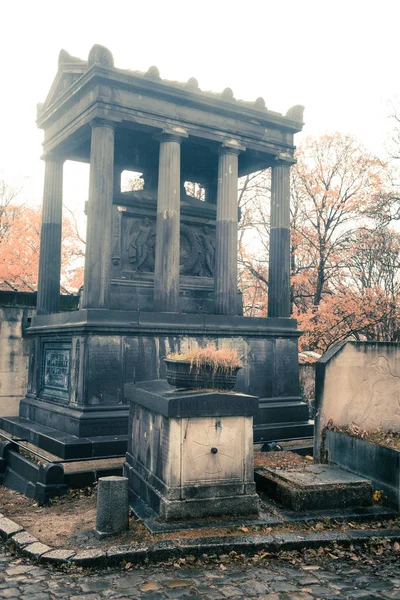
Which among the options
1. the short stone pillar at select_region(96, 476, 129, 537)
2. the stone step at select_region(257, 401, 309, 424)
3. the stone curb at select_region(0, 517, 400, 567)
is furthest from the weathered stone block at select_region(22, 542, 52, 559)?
the stone step at select_region(257, 401, 309, 424)

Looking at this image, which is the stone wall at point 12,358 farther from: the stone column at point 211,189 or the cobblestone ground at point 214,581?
the cobblestone ground at point 214,581

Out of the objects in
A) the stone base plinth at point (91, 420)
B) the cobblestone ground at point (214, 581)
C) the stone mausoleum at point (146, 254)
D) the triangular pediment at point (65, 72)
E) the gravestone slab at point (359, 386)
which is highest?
the triangular pediment at point (65, 72)

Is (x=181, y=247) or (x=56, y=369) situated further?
(x=181, y=247)

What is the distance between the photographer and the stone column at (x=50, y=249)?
44.8 feet

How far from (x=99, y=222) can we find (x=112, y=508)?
6447 millimetres

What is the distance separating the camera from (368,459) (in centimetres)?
784

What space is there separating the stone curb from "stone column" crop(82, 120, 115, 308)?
5.44 m

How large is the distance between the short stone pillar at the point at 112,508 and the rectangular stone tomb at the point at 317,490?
6.73ft

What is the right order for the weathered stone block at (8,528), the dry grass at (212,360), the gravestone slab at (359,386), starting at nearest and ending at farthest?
the weathered stone block at (8,528) < the dry grass at (212,360) < the gravestone slab at (359,386)

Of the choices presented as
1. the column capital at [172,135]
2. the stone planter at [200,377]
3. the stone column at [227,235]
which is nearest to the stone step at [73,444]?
the stone planter at [200,377]

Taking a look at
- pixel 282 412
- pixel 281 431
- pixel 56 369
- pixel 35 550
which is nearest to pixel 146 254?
pixel 56 369

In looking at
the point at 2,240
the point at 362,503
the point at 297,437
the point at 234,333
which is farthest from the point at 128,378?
the point at 2,240

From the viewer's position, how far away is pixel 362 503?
7184 millimetres

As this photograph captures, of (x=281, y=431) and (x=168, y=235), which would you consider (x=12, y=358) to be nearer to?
(x=168, y=235)
